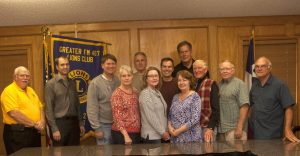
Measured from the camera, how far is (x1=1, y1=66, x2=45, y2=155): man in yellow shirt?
3.60 metres

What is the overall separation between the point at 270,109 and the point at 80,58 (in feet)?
7.56

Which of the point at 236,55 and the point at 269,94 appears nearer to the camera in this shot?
the point at 269,94

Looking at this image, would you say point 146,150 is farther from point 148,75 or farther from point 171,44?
point 171,44

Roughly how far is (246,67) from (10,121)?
292 centimetres

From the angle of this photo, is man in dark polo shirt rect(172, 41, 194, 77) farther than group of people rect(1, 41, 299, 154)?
Yes

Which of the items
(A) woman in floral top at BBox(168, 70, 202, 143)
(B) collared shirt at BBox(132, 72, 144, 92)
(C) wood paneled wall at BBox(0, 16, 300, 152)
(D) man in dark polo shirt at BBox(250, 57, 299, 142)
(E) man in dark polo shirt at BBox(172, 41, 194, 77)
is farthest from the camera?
(C) wood paneled wall at BBox(0, 16, 300, 152)

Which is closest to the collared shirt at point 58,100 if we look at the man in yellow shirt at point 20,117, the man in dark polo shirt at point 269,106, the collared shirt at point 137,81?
the man in yellow shirt at point 20,117

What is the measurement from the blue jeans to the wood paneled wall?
1.39m

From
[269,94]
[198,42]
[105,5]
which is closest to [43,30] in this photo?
[105,5]

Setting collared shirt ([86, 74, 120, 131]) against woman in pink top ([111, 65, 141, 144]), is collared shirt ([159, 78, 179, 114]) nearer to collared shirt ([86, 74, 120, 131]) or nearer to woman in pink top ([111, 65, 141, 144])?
woman in pink top ([111, 65, 141, 144])

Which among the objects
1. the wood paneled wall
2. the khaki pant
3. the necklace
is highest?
the wood paneled wall

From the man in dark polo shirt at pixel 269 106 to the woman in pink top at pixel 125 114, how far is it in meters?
1.17

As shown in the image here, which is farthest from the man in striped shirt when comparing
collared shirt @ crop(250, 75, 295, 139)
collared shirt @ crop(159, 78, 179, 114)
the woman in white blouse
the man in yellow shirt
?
the man in yellow shirt

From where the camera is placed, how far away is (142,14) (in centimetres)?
455
